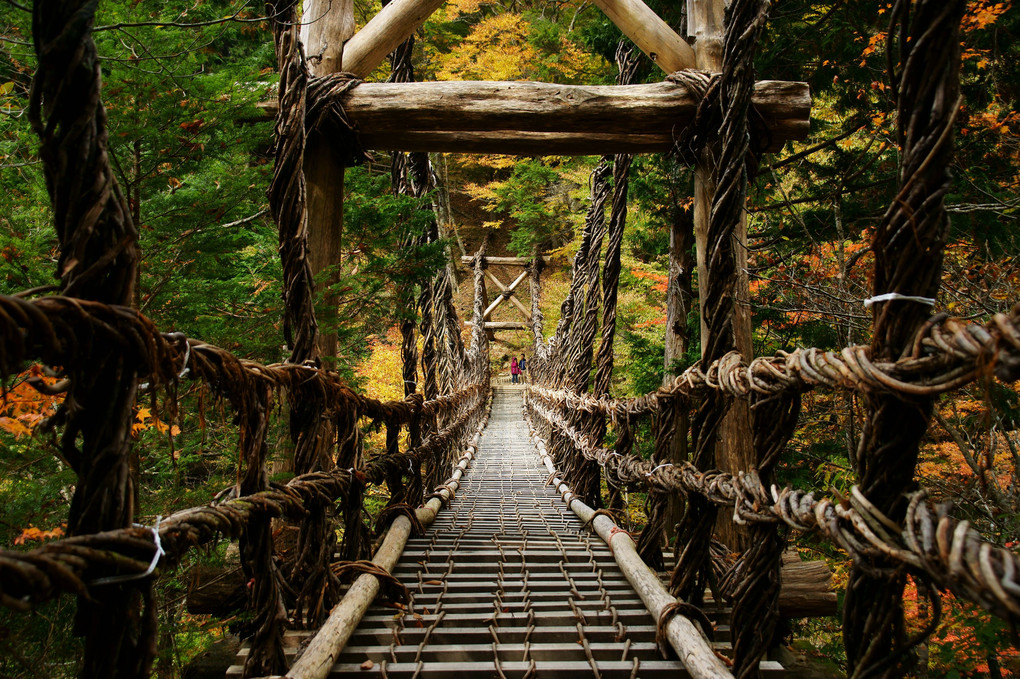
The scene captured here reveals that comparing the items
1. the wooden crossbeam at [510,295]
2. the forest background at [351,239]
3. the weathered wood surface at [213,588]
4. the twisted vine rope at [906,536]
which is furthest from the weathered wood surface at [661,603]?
the wooden crossbeam at [510,295]

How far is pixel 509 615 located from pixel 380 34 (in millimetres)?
2788

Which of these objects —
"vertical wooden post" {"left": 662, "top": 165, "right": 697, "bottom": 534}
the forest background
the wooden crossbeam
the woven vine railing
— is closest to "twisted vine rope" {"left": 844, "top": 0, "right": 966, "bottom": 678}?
the woven vine railing

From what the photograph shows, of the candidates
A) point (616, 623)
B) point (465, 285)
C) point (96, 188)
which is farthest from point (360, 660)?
point (465, 285)

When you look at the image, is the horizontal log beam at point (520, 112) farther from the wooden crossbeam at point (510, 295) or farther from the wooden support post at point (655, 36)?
the wooden crossbeam at point (510, 295)

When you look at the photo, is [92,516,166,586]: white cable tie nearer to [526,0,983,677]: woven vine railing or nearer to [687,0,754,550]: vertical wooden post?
[526,0,983,677]: woven vine railing

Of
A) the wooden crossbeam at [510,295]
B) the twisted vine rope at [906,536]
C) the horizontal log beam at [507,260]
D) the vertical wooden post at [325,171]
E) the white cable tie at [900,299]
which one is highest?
the vertical wooden post at [325,171]

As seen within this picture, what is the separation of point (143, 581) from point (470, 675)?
34.7 inches

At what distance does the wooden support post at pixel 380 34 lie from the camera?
288cm

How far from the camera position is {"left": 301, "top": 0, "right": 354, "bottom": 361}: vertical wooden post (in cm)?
265

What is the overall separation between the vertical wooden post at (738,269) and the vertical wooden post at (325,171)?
67.5 inches

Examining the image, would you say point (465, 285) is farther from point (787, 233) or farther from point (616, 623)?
point (616, 623)

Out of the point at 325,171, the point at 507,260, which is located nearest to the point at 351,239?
the point at 325,171

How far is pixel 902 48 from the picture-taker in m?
0.82

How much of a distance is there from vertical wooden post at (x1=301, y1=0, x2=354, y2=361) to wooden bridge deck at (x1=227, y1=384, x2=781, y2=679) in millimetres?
1106
